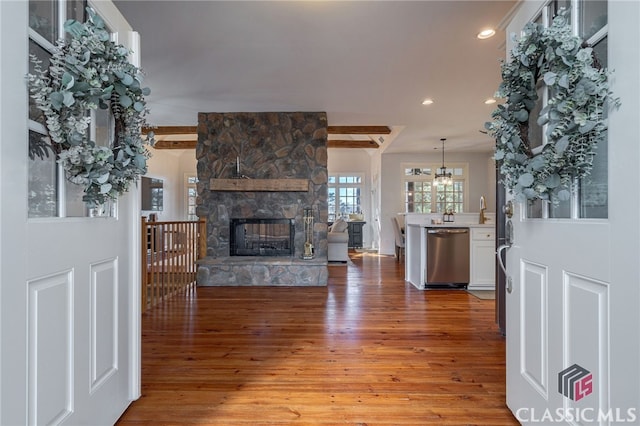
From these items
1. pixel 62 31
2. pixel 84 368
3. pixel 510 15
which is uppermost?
pixel 510 15

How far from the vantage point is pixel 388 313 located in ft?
11.1

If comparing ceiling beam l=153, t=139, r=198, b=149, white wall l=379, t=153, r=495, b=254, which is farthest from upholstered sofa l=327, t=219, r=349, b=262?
ceiling beam l=153, t=139, r=198, b=149

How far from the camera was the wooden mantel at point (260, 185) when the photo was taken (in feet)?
16.4

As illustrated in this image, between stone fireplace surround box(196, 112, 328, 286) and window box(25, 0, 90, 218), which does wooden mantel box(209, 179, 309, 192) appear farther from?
window box(25, 0, 90, 218)

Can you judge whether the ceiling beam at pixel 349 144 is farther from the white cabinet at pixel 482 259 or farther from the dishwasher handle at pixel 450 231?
the white cabinet at pixel 482 259

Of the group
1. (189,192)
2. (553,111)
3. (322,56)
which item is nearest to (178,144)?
(189,192)

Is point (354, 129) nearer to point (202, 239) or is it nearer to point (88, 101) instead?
point (202, 239)

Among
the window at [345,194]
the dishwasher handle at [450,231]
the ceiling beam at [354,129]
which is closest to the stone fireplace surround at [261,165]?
the ceiling beam at [354,129]

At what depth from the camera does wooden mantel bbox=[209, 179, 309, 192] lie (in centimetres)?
501

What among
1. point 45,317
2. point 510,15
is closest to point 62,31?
point 45,317

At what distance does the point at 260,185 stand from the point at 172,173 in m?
5.90

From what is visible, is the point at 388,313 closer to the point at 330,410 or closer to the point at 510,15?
the point at 330,410

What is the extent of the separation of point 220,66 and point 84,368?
10.1 feet

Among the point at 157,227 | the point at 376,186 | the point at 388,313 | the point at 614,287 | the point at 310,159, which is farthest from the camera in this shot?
the point at 376,186
